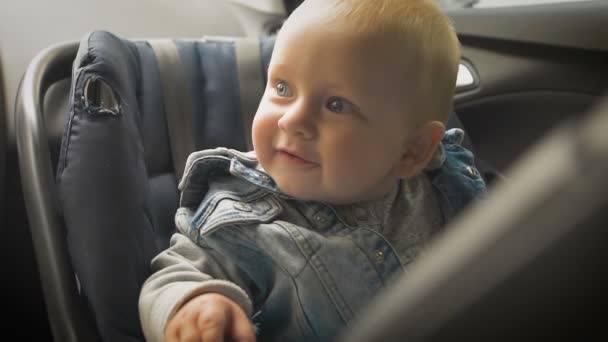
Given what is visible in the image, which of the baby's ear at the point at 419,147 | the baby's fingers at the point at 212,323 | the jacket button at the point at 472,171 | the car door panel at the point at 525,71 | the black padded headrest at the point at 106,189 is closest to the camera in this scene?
the baby's fingers at the point at 212,323

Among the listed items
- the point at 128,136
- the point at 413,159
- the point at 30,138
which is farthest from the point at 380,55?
the point at 30,138

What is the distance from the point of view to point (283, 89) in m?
0.78

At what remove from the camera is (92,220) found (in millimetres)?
729

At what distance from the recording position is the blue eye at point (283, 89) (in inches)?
30.3

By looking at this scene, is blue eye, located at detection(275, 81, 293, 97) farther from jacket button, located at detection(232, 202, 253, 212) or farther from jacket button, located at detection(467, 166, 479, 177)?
jacket button, located at detection(467, 166, 479, 177)

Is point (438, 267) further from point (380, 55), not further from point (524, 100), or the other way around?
point (524, 100)

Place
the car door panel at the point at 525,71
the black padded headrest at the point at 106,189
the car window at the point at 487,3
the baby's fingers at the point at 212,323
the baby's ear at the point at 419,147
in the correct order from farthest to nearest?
the car window at the point at 487,3, the car door panel at the point at 525,71, the baby's ear at the point at 419,147, the black padded headrest at the point at 106,189, the baby's fingers at the point at 212,323

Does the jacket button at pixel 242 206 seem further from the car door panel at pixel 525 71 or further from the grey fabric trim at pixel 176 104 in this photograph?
the car door panel at pixel 525 71

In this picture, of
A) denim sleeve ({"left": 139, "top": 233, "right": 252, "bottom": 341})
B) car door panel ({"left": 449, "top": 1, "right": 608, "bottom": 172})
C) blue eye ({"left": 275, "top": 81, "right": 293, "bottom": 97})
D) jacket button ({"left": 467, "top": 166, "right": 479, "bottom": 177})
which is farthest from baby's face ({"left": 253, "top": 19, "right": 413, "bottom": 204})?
car door panel ({"left": 449, "top": 1, "right": 608, "bottom": 172})

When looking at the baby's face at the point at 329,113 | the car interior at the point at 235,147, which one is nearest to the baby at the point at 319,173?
the baby's face at the point at 329,113

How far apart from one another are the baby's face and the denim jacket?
0.04 meters

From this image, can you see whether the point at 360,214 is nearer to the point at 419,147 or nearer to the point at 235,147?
the point at 419,147

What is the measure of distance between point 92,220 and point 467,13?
111 centimetres

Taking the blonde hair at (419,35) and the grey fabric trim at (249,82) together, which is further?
the grey fabric trim at (249,82)
